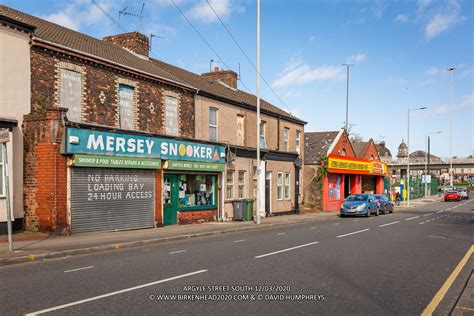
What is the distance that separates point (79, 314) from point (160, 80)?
1635cm

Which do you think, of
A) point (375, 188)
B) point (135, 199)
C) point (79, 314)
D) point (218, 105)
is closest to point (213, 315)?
point (79, 314)

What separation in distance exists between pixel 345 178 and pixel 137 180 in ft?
99.3

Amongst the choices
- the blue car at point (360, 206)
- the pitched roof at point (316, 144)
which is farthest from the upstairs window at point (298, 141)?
the blue car at point (360, 206)

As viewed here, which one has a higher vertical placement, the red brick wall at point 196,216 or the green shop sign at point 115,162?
the green shop sign at point 115,162

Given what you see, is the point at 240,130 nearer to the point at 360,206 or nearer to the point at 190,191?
the point at 190,191

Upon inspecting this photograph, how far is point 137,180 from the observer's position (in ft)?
63.6

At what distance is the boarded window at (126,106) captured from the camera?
19859 millimetres

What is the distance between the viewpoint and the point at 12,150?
15.7 metres

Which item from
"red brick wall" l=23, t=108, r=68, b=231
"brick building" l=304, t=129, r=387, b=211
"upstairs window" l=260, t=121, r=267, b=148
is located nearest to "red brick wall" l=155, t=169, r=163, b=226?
"red brick wall" l=23, t=108, r=68, b=231

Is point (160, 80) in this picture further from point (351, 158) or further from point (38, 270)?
point (351, 158)

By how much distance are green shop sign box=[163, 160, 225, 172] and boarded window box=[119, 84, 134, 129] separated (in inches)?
96.1

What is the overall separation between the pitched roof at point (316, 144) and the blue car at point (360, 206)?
7833 mm

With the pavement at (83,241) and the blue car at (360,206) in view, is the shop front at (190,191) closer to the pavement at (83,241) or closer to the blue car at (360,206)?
the pavement at (83,241)

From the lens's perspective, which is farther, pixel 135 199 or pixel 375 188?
pixel 375 188
